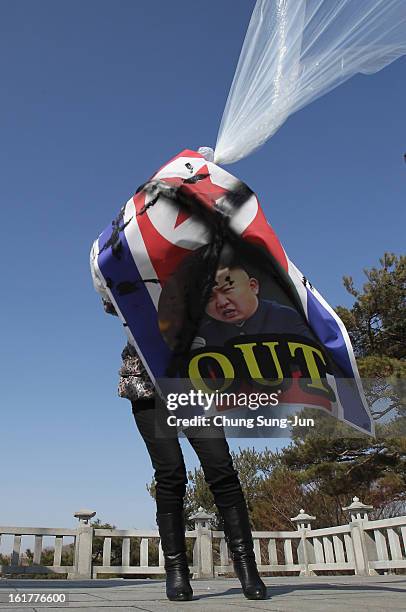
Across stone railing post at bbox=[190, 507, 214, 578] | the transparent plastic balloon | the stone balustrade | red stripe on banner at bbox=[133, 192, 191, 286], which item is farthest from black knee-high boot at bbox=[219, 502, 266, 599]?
stone railing post at bbox=[190, 507, 214, 578]

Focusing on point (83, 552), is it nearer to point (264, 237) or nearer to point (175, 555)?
point (175, 555)

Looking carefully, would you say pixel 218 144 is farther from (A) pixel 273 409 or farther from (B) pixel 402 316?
(B) pixel 402 316

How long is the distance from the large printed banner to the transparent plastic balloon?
1.20ft

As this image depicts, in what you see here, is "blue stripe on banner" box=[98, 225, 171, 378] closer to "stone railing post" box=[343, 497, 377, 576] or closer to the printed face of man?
the printed face of man

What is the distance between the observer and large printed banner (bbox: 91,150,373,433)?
2.07 m

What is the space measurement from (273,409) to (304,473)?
399 inches

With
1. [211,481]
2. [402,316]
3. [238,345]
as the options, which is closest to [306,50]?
[238,345]

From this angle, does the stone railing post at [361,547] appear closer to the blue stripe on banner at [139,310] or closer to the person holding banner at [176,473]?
the person holding banner at [176,473]

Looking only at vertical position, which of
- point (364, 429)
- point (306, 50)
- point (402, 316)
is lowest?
point (364, 429)

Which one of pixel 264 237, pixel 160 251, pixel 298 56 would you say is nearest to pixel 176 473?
pixel 160 251

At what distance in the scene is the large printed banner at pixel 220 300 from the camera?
207 cm

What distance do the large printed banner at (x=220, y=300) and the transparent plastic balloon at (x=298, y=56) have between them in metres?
0.37

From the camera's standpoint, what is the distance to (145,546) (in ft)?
24.1

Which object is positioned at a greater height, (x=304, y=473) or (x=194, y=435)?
(x=304, y=473)
